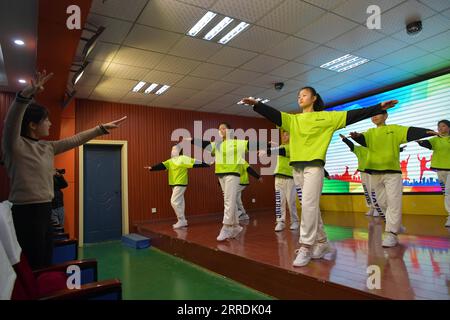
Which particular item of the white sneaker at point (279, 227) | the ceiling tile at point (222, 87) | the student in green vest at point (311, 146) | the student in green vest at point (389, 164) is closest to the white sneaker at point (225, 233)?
the white sneaker at point (279, 227)

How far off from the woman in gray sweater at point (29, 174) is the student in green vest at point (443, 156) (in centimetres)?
557

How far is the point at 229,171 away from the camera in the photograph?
13.3 feet

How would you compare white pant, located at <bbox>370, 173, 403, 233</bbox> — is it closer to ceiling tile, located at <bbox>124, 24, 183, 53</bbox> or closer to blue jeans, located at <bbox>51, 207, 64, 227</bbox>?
ceiling tile, located at <bbox>124, 24, 183, 53</bbox>

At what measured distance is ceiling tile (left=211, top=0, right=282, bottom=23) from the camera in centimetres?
350

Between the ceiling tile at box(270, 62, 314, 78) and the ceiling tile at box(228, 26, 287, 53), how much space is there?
2.80 feet

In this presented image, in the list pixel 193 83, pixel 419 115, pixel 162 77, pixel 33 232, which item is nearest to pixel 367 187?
pixel 419 115

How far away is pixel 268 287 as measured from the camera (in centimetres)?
282

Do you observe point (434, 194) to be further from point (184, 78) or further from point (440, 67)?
point (184, 78)

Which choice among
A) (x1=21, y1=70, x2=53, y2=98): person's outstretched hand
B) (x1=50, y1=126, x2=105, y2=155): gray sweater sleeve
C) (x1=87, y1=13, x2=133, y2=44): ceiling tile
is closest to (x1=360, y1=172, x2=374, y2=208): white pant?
(x1=87, y1=13, x2=133, y2=44): ceiling tile

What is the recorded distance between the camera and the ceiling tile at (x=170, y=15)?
137 inches

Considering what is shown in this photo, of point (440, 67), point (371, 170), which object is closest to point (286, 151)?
point (371, 170)

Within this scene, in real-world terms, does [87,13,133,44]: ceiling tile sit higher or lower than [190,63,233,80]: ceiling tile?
higher

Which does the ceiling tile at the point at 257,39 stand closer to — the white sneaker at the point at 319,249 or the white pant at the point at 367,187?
the white sneaker at the point at 319,249
